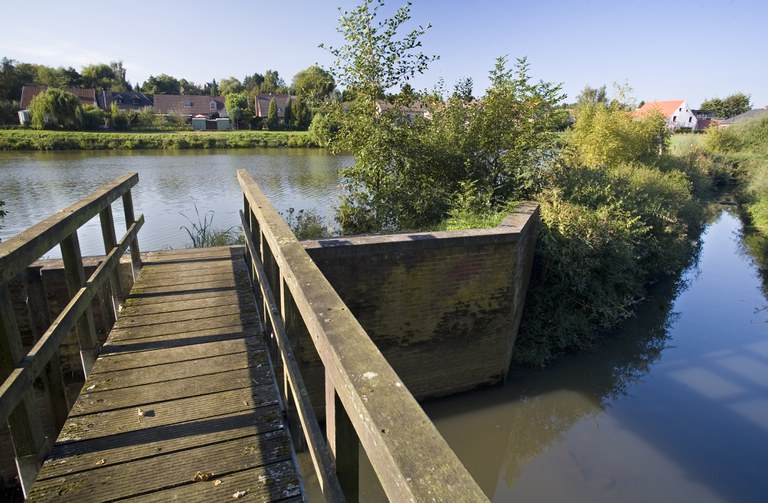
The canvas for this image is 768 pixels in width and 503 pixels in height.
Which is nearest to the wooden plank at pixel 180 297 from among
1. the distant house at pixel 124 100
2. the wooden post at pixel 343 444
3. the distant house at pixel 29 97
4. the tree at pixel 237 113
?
the wooden post at pixel 343 444

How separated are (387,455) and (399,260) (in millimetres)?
4210

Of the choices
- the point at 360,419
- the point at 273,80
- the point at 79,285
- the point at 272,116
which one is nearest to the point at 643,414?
the point at 360,419

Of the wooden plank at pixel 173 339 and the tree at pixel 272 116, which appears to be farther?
the tree at pixel 272 116

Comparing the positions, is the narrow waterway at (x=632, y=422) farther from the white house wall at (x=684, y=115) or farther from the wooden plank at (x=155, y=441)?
the white house wall at (x=684, y=115)

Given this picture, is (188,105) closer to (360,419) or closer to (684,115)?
(360,419)

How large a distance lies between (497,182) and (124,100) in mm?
74160

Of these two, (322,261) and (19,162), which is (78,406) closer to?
(322,261)

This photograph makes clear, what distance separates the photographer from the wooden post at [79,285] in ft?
9.38

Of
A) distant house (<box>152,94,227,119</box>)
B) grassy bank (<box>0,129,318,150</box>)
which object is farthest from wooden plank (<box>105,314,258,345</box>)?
distant house (<box>152,94,227,119</box>)

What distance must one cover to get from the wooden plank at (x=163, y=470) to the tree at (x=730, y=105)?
4374 inches

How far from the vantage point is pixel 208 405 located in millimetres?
2422

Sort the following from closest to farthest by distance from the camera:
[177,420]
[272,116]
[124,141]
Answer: [177,420] < [124,141] < [272,116]

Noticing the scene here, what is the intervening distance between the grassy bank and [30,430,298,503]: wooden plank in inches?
1536

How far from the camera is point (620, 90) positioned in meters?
17.0
